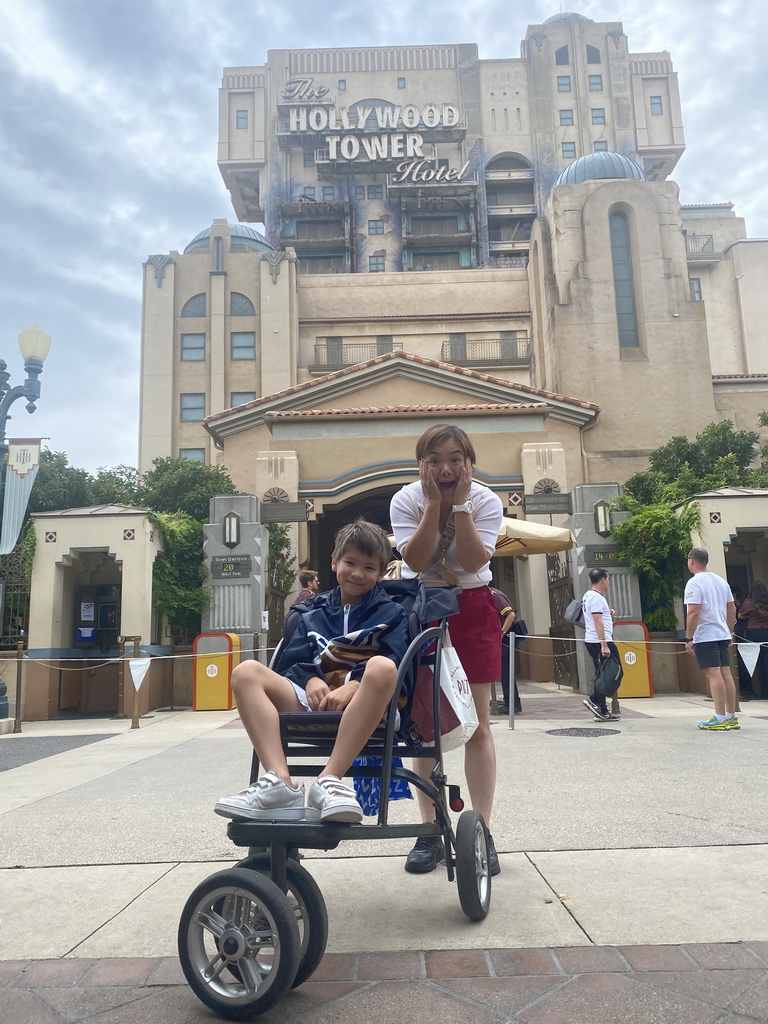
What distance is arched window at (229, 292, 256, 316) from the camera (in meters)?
38.1

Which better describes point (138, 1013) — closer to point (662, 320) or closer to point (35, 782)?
point (35, 782)

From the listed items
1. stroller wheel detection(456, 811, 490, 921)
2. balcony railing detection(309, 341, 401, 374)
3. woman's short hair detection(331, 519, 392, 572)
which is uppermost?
balcony railing detection(309, 341, 401, 374)

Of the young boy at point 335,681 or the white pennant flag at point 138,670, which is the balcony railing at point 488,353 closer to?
the white pennant flag at point 138,670

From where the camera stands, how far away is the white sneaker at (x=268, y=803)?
2285mm

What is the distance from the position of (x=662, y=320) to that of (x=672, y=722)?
20.3 metres

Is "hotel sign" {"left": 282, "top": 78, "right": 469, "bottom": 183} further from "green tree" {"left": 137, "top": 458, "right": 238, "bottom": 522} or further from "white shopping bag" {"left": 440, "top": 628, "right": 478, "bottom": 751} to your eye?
"white shopping bag" {"left": 440, "top": 628, "right": 478, "bottom": 751}

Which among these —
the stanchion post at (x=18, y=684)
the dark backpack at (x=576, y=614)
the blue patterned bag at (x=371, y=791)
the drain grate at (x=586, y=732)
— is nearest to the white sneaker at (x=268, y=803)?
the blue patterned bag at (x=371, y=791)

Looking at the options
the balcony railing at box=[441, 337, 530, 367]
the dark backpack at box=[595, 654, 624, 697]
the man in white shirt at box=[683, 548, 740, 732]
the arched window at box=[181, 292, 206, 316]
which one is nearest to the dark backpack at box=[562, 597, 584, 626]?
the dark backpack at box=[595, 654, 624, 697]

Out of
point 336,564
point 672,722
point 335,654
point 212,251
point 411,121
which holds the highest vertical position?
point 411,121

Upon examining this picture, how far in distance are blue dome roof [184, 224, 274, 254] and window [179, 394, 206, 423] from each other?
306 inches

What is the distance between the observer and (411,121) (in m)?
53.5

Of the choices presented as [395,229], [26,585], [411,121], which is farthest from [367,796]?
[411,121]

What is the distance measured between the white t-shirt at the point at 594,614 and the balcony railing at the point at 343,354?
90.6 feet

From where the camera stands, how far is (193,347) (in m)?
38.4
